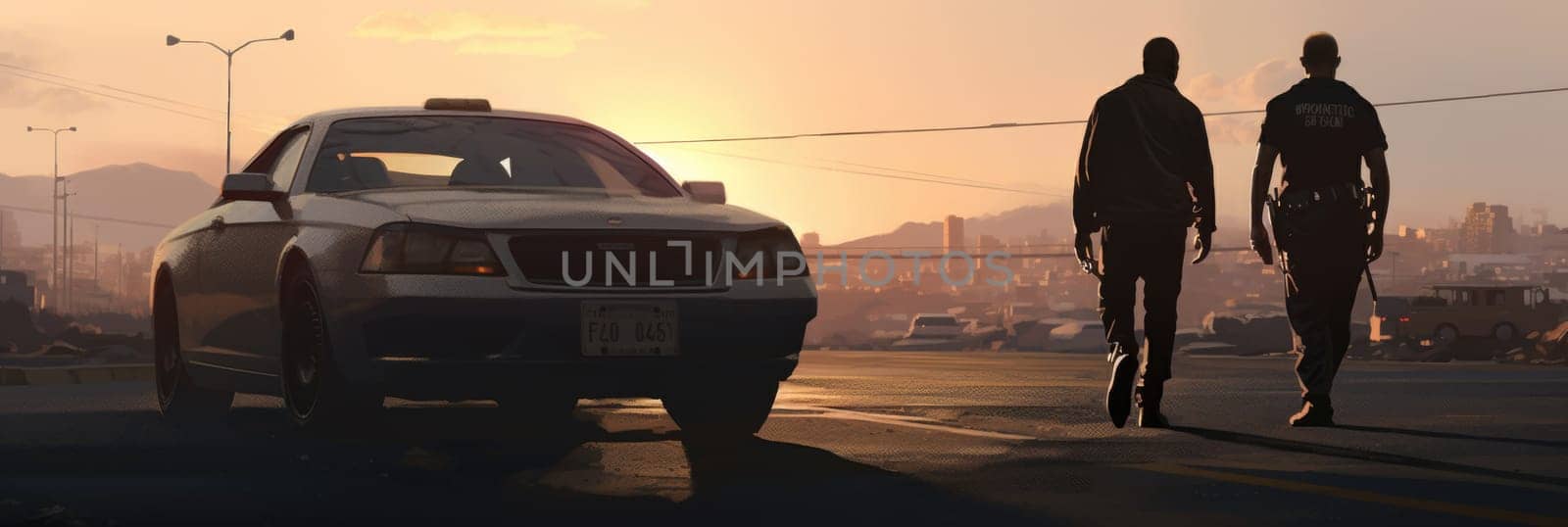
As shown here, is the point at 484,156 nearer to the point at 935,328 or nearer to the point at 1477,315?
the point at 1477,315

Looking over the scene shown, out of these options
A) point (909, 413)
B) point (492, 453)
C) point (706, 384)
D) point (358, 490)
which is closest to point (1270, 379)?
point (909, 413)

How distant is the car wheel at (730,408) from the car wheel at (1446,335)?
44.0 metres

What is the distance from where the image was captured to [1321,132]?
8.96 meters

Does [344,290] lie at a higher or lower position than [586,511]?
higher

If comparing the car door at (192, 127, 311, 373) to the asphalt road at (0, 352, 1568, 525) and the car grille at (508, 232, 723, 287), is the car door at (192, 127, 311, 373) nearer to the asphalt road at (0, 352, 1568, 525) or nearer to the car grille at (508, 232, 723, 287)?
the asphalt road at (0, 352, 1568, 525)

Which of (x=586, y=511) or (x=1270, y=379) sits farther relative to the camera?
(x=1270, y=379)

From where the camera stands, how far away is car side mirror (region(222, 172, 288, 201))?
847cm

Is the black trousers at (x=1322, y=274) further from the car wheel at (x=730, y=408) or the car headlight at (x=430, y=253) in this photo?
the car headlight at (x=430, y=253)

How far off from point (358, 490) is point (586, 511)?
0.91 m

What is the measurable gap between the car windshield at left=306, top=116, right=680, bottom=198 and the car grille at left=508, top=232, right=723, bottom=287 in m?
1.15

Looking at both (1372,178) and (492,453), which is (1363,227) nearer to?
(1372,178)

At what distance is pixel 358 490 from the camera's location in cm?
615

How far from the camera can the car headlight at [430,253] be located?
754 centimetres

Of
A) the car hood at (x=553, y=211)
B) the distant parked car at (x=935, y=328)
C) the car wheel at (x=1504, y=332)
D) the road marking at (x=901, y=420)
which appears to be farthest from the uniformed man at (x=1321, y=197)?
the distant parked car at (x=935, y=328)
